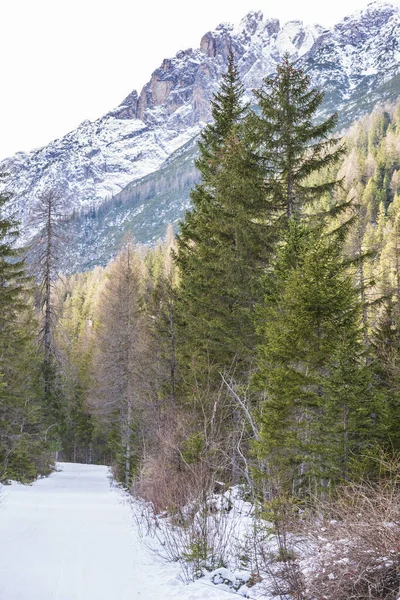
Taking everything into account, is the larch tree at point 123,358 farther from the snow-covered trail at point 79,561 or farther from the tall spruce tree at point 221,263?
the snow-covered trail at point 79,561

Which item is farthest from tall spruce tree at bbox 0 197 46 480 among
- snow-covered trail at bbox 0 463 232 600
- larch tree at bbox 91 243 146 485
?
snow-covered trail at bbox 0 463 232 600

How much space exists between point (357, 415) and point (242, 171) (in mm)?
7973

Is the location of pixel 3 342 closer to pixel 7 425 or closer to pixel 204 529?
pixel 7 425

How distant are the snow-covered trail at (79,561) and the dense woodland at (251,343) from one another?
129 centimetres

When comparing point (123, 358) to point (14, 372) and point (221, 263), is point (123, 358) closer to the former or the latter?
point (14, 372)

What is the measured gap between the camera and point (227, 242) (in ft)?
48.2

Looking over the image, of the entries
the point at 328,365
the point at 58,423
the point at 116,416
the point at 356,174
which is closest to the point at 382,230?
the point at 356,174

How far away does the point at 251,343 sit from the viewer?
40.5ft

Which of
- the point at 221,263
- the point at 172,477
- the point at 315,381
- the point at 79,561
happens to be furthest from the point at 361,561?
the point at 221,263

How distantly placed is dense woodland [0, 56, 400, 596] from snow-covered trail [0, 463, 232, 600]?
1285 mm

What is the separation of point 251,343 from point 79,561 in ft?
22.0

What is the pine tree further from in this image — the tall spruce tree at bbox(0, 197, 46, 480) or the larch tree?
the larch tree

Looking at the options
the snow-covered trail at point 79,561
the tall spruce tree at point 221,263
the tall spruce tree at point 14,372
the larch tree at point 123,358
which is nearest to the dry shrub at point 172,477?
the snow-covered trail at point 79,561

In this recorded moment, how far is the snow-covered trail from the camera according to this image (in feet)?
19.0
